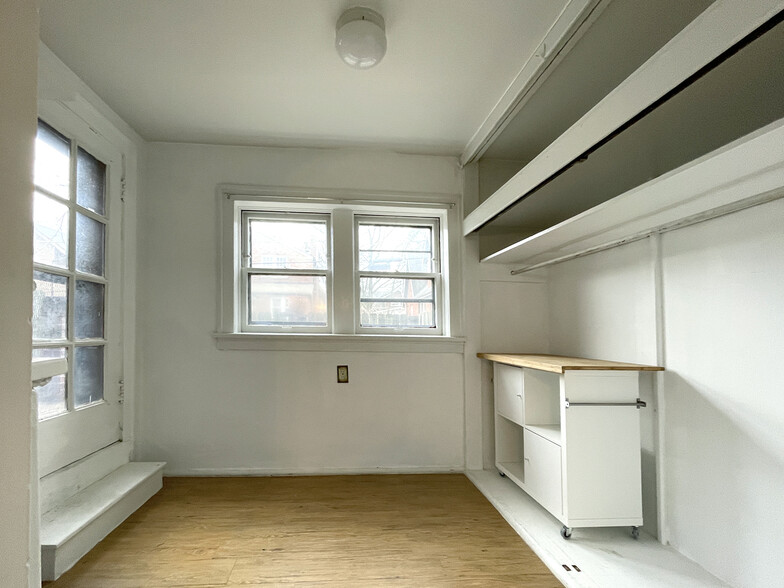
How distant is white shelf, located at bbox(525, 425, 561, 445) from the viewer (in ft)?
7.23

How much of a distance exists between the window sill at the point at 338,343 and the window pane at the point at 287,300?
176mm

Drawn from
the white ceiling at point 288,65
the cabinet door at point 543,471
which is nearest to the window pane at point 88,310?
the white ceiling at point 288,65

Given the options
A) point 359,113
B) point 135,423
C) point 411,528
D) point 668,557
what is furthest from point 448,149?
point 135,423

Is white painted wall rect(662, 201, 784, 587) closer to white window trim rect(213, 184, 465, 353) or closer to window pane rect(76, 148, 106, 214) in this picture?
white window trim rect(213, 184, 465, 353)

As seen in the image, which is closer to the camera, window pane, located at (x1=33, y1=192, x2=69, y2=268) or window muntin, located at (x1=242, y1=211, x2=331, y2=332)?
window pane, located at (x1=33, y1=192, x2=69, y2=268)

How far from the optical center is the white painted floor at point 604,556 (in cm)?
175

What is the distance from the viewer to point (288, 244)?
3.32 metres

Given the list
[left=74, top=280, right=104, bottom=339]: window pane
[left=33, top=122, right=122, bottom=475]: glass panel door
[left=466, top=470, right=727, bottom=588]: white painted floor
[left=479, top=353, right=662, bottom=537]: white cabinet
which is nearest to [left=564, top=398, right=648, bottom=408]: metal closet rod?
[left=479, top=353, right=662, bottom=537]: white cabinet

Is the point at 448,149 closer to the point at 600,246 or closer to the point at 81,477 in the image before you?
the point at 600,246

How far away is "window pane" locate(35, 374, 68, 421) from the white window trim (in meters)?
0.94

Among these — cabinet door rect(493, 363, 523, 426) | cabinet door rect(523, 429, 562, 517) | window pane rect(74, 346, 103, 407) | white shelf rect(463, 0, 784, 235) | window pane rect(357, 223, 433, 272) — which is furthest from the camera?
window pane rect(357, 223, 433, 272)

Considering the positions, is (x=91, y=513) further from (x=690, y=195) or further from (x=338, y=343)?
(x=690, y=195)

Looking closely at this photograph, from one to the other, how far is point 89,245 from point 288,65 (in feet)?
5.27

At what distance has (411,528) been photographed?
228 cm
